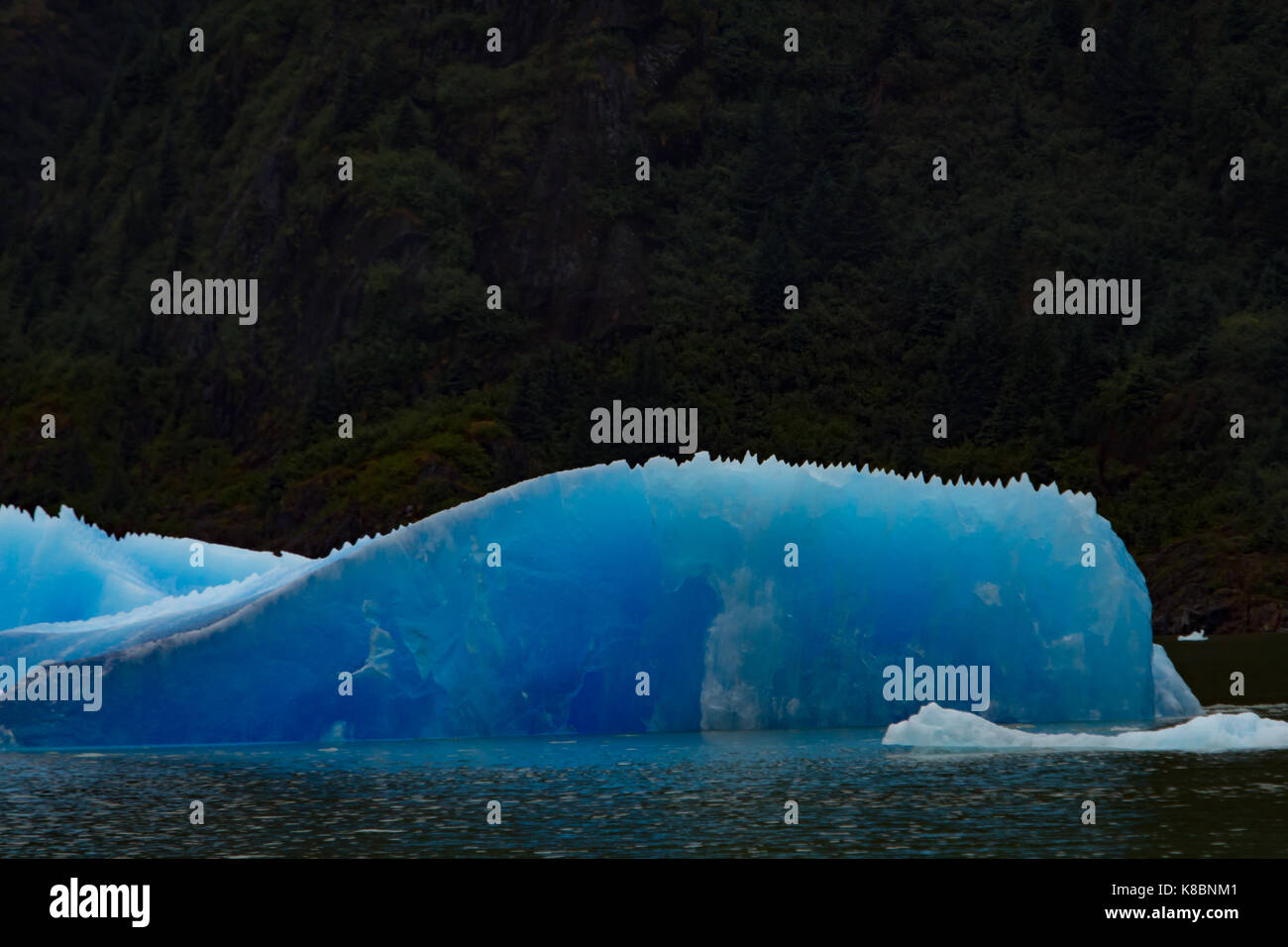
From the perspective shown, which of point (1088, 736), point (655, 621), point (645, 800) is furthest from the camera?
point (655, 621)

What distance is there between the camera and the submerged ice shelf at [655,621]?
22.5 m

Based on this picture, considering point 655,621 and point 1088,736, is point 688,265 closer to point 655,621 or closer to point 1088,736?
point 655,621

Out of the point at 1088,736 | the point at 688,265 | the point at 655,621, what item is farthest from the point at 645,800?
the point at 688,265

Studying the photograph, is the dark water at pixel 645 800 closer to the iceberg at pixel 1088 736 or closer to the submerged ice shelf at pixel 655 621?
the iceberg at pixel 1088 736

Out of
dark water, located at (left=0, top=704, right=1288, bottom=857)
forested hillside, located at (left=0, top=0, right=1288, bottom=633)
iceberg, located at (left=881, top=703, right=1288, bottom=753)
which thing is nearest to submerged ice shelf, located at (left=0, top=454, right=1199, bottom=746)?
dark water, located at (left=0, top=704, right=1288, bottom=857)

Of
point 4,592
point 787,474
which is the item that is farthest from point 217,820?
point 4,592

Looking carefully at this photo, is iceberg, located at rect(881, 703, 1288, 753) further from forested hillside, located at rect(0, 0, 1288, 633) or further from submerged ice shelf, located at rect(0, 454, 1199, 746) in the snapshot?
forested hillside, located at rect(0, 0, 1288, 633)

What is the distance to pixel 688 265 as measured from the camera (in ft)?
283

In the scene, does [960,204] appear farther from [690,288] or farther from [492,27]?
[492,27]

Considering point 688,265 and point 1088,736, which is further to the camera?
point 688,265

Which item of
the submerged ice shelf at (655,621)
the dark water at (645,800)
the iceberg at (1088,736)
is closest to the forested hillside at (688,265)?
the submerged ice shelf at (655,621)

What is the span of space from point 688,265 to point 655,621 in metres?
64.0
